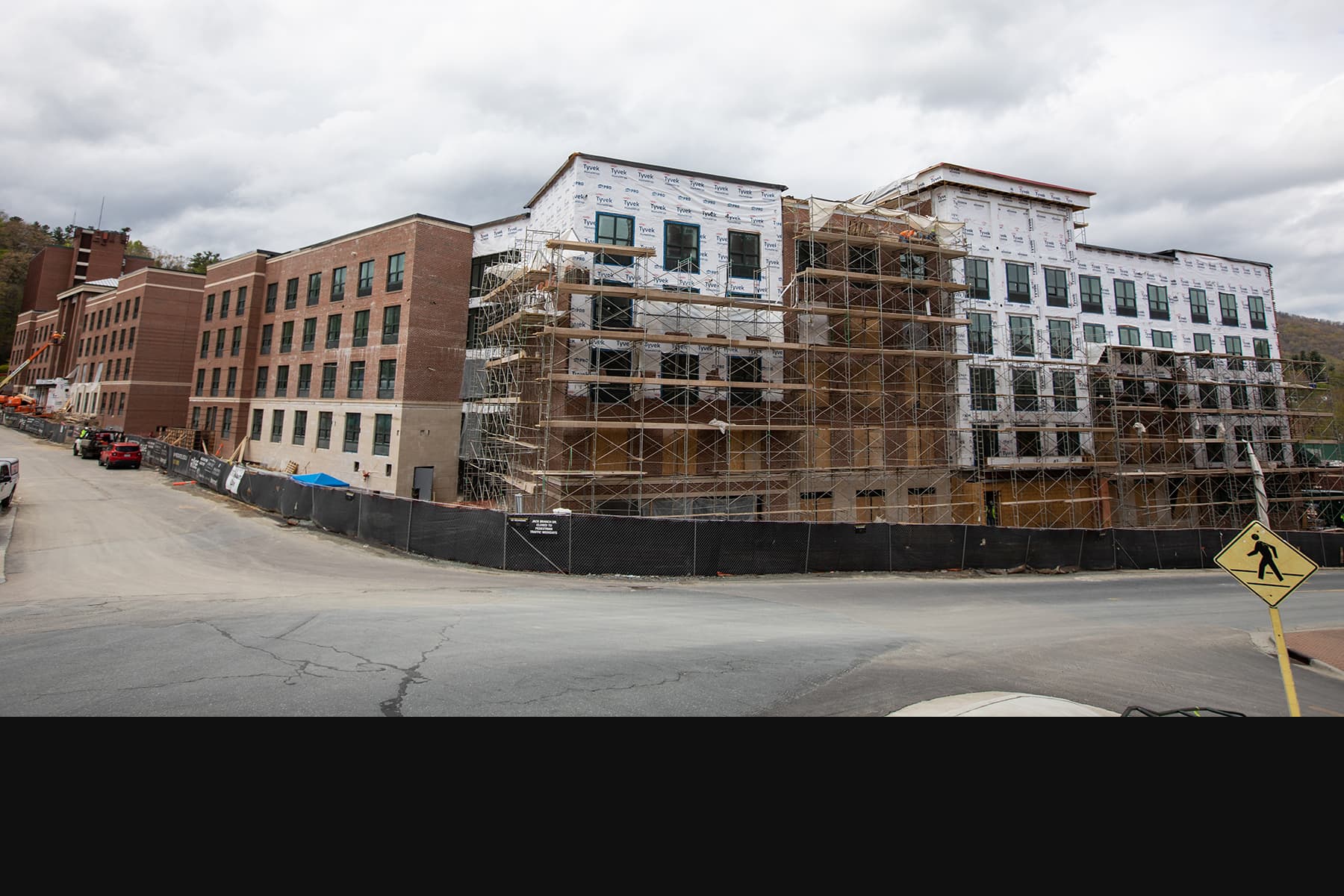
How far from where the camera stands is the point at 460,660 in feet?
28.5

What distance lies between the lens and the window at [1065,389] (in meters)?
31.1

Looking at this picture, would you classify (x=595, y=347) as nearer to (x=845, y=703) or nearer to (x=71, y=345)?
(x=845, y=703)

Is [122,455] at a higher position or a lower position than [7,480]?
higher

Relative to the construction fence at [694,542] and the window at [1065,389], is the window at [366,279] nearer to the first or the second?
the construction fence at [694,542]

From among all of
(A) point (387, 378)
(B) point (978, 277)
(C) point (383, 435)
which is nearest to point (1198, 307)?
(B) point (978, 277)

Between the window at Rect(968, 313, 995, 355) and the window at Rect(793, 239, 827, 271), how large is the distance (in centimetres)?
855

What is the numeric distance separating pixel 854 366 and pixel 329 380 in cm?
3039

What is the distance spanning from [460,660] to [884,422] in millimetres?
22143

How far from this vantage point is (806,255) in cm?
2745

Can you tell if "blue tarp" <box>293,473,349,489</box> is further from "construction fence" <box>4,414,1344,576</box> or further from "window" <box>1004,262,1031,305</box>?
"window" <box>1004,262,1031,305</box>

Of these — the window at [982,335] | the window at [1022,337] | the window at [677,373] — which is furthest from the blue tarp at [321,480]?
the window at [1022,337]

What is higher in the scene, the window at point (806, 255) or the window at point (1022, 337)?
the window at point (806, 255)

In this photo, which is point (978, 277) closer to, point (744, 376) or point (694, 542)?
point (744, 376)

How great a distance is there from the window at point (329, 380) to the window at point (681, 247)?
23.0 meters
